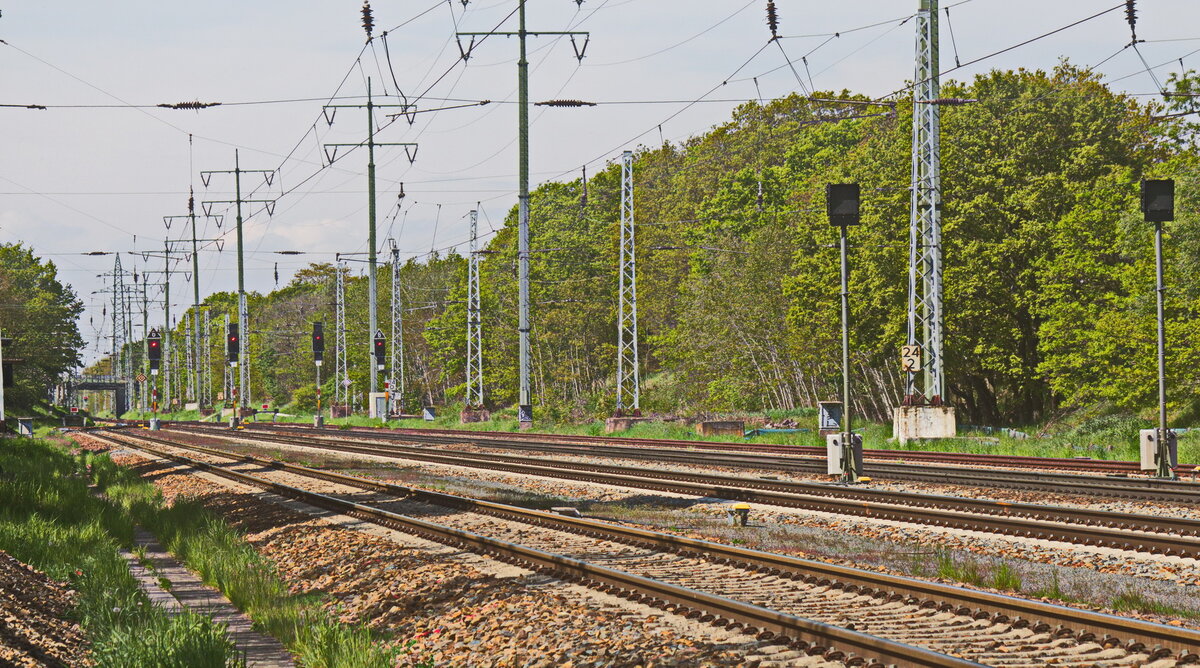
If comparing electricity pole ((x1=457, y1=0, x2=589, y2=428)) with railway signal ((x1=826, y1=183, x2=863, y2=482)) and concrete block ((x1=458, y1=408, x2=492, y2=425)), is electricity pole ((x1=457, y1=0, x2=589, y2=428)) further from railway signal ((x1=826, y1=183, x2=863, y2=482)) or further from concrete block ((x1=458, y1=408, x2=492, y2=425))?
railway signal ((x1=826, y1=183, x2=863, y2=482))

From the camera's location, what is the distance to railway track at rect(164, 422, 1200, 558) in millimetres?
14281

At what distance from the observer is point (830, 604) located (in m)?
10.6

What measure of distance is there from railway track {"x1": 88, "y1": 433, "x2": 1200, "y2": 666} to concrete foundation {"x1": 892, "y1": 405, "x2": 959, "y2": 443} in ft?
57.6

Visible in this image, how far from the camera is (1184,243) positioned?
116 ft

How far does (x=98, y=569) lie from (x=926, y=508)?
1134cm

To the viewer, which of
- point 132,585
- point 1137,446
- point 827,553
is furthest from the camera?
point 1137,446

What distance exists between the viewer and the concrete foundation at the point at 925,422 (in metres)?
32.1

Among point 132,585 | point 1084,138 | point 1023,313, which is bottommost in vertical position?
point 132,585

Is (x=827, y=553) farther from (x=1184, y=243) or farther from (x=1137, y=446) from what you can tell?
(x=1184, y=243)

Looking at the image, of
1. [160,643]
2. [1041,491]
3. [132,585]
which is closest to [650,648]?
[160,643]

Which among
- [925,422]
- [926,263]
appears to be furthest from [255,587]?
[926,263]

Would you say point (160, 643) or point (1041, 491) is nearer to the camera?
point (160, 643)

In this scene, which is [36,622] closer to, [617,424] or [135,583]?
[135,583]

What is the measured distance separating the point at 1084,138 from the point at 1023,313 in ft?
23.4
